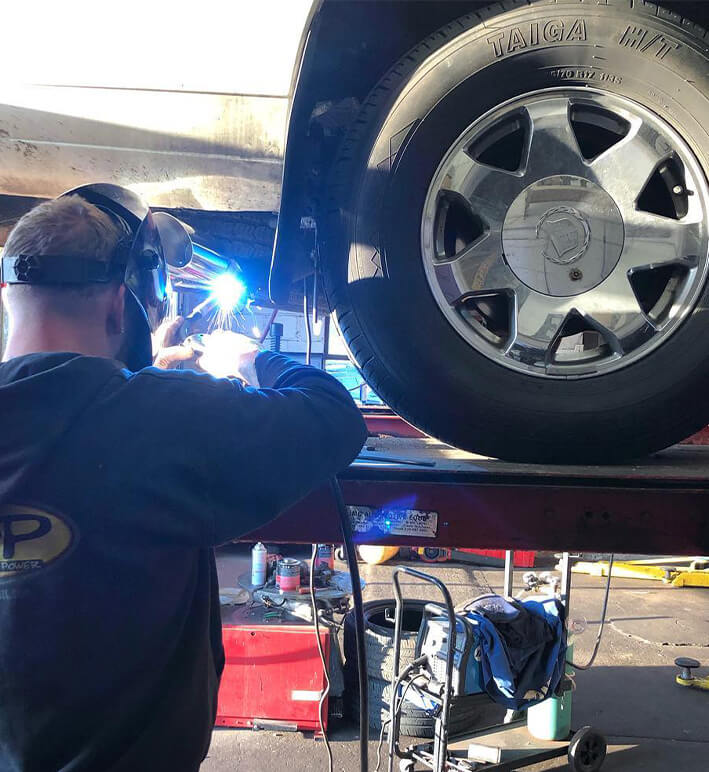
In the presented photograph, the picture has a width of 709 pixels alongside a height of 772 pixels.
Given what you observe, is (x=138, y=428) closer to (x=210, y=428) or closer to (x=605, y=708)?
(x=210, y=428)

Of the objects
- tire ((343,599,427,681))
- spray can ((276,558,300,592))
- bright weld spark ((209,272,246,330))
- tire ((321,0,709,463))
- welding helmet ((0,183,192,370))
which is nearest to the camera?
welding helmet ((0,183,192,370))

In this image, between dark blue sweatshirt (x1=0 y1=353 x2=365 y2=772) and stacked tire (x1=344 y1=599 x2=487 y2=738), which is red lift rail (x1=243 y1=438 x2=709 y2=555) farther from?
stacked tire (x1=344 y1=599 x2=487 y2=738)

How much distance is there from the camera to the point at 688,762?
3.72m

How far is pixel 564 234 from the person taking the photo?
4.57 feet

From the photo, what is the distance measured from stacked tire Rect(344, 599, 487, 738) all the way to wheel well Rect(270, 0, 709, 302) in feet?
8.48

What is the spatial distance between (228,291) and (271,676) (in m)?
2.38

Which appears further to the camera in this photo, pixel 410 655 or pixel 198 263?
pixel 410 655

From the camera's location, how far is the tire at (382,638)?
3555 mm

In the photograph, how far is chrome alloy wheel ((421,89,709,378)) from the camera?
4.52 feet

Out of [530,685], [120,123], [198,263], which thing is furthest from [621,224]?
[530,685]

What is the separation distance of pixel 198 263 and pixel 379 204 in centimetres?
132

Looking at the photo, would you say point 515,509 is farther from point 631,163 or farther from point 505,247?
point 631,163

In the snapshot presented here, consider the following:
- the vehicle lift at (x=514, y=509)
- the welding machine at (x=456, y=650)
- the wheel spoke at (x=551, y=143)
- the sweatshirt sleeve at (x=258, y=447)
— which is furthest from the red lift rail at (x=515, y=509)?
the welding machine at (x=456, y=650)

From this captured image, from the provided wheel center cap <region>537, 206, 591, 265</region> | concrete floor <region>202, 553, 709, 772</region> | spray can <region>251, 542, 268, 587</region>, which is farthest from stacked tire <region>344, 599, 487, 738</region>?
wheel center cap <region>537, 206, 591, 265</region>
